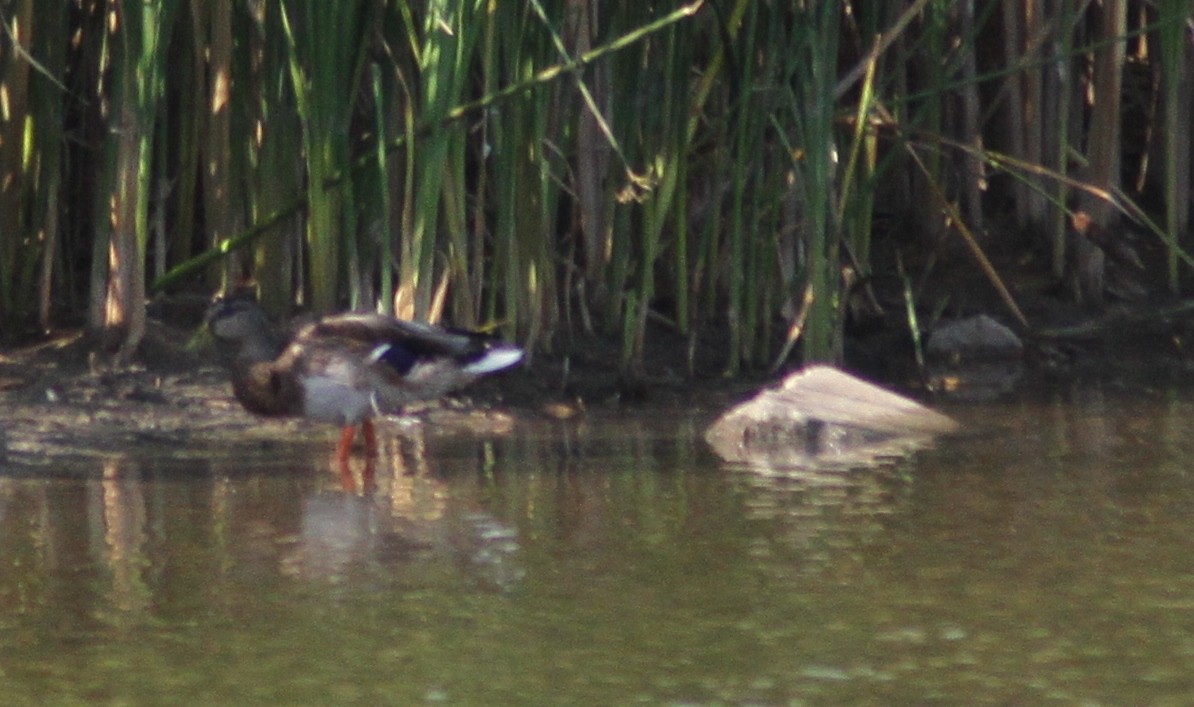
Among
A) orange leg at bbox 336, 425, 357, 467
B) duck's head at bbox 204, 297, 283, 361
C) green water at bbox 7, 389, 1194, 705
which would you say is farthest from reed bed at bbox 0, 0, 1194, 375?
green water at bbox 7, 389, 1194, 705

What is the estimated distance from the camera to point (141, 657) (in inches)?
158

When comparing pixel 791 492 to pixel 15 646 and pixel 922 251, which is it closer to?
pixel 15 646

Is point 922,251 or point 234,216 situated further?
point 922,251

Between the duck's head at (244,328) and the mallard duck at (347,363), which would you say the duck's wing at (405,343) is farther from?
the duck's head at (244,328)

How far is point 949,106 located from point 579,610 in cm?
517

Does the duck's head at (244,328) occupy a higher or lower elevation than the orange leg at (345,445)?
higher

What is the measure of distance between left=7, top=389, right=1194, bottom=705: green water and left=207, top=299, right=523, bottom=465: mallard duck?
0.25 meters

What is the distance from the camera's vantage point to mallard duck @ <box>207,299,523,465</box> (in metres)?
6.80

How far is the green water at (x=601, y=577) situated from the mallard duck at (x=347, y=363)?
0.25 meters

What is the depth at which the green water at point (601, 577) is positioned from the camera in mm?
3875

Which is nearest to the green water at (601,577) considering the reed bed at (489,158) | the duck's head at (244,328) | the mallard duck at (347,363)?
the mallard duck at (347,363)

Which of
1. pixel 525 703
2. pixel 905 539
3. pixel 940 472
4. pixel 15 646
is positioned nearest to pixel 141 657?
pixel 15 646

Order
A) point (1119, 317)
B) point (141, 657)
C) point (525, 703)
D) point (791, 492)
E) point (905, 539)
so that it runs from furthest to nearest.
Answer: point (1119, 317), point (791, 492), point (905, 539), point (141, 657), point (525, 703)

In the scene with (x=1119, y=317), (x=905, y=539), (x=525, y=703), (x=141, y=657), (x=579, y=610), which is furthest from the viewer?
(x=1119, y=317)
